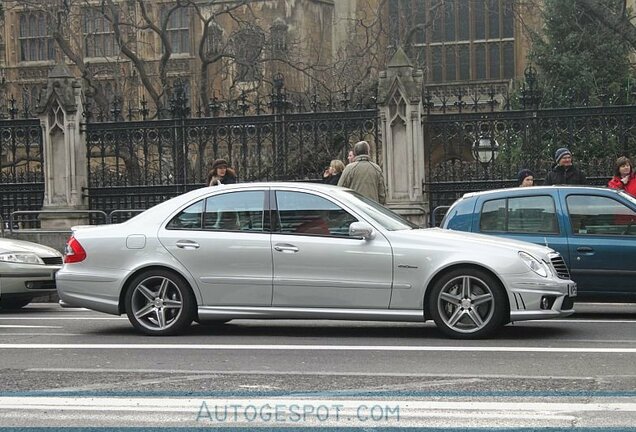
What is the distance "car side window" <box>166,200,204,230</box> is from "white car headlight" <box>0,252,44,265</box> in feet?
12.4

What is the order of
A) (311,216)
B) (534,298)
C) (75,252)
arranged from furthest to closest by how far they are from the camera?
(75,252) → (311,216) → (534,298)

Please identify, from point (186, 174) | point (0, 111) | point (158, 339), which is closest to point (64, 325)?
point (158, 339)

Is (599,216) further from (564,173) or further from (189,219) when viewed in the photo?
(189,219)

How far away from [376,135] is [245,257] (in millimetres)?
9403

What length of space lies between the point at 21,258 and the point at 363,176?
14.9ft

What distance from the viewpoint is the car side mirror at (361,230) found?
10359mm

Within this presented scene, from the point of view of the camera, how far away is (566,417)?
21.8ft

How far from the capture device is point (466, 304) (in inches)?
405

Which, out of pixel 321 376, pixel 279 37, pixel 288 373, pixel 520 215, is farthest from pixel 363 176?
pixel 279 37

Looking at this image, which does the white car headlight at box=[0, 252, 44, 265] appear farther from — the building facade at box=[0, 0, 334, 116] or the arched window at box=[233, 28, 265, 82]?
the building facade at box=[0, 0, 334, 116]

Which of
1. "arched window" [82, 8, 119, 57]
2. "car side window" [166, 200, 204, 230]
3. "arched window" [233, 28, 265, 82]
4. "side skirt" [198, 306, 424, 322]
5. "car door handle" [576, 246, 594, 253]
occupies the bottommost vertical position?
"side skirt" [198, 306, 424, 322]

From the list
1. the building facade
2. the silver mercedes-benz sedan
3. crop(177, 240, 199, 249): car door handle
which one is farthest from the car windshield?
the building facade

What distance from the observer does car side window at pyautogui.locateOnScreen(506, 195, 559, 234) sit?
1251 cm

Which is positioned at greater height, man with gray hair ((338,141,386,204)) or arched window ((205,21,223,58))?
arched window ((205,21,223,58))
